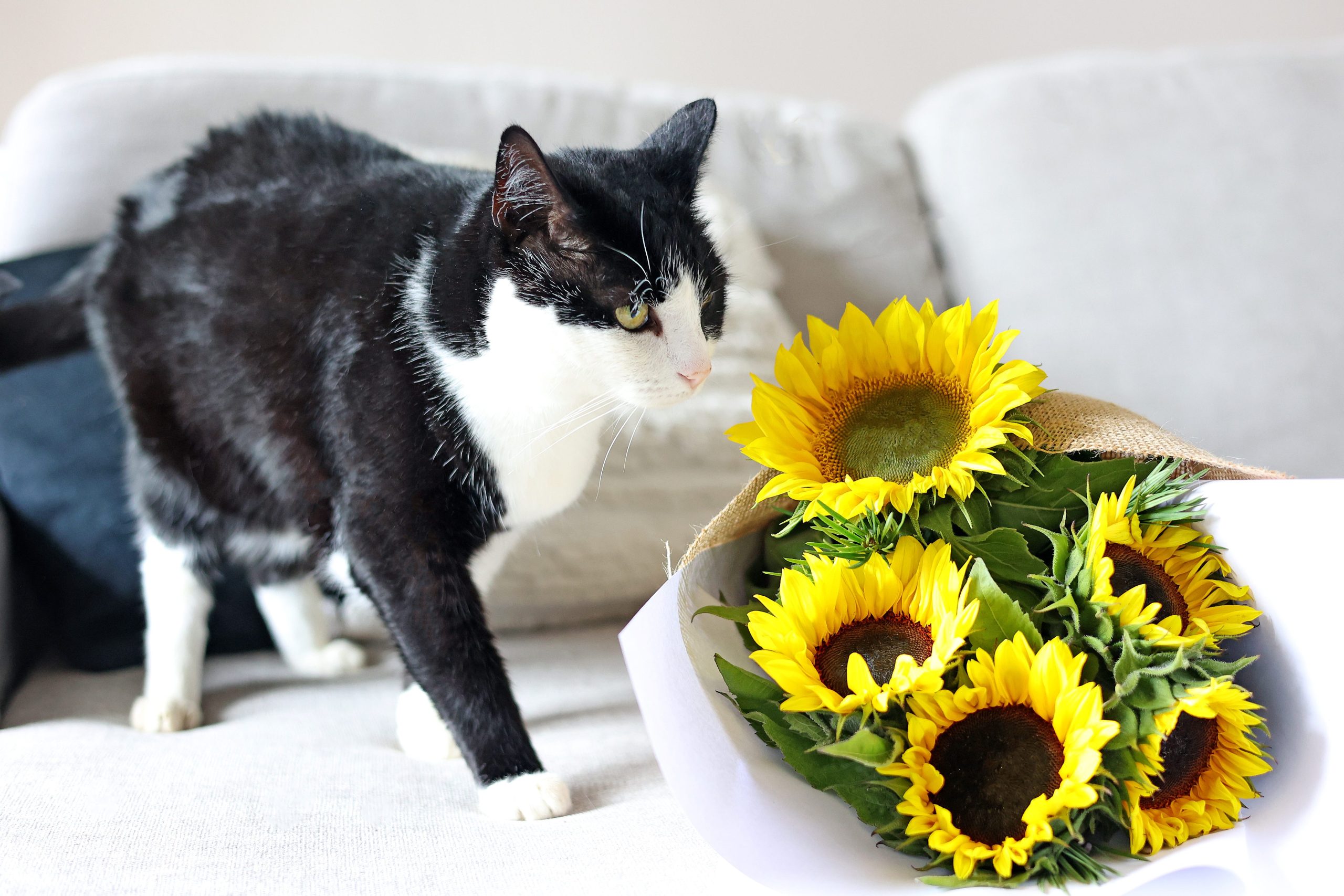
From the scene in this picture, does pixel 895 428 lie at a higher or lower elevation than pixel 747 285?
higher

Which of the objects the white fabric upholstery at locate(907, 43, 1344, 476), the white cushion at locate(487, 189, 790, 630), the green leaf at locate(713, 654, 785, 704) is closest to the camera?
the green leaf at locate(713, 654, 785, 704)

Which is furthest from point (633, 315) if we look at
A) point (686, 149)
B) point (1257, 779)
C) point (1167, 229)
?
point (1167, 229)

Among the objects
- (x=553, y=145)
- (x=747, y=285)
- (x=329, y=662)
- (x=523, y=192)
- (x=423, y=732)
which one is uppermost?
(x=523, y=192)

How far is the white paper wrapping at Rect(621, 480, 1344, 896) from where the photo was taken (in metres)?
0.49

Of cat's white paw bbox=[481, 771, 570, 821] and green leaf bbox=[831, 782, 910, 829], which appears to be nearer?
green leaf bbox=[831, 782, 910, 829]

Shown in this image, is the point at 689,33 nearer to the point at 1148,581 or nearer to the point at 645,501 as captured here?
the point at 645,501

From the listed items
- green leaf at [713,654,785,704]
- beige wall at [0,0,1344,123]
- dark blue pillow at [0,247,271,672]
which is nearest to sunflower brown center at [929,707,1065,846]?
green leaf at [713,654,785,704]

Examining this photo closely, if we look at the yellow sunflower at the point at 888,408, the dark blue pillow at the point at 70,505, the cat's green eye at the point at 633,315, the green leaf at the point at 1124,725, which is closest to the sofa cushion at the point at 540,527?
the dark blue pillow at the point at 70,505

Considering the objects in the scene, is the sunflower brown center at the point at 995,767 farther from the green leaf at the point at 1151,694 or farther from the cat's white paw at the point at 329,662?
the cat's white paw at the point at 329,662

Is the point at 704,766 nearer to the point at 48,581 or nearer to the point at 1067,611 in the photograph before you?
the point at 1067,611

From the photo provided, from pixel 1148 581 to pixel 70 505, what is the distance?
106cm

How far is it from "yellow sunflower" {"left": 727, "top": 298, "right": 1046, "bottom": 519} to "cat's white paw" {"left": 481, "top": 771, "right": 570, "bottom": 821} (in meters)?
0.31

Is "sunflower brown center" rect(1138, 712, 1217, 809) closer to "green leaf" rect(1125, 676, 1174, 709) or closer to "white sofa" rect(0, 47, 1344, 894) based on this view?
"green leaf" rect(1125, 676, 1174, 709)

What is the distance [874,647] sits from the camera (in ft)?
1.87
